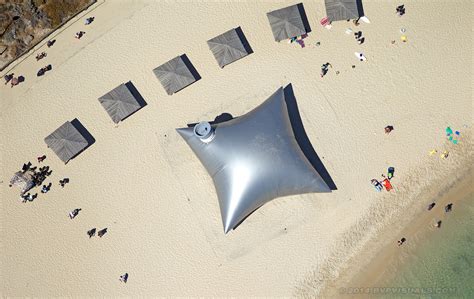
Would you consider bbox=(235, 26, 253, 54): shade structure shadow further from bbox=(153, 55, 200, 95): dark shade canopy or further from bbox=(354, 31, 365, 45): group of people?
bbox=(354, 31, 365, 45): group of people

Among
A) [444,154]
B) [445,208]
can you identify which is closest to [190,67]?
[444,154]

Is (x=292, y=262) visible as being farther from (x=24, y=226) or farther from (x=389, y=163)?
(x=24, y=226)

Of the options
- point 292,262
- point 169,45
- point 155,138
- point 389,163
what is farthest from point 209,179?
point 389,163

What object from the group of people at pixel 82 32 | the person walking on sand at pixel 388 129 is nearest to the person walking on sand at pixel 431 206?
the person walking on sand at pixel 388 129

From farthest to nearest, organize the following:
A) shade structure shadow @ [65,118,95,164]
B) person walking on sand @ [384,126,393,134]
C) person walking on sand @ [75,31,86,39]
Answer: person walking on sand @ [75,31,86,39] < shade structure shadow @ [65,118,95,164] < person walking on sand @ [384,126,393,134]

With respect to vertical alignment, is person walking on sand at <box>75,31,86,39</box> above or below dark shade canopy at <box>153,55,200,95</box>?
above

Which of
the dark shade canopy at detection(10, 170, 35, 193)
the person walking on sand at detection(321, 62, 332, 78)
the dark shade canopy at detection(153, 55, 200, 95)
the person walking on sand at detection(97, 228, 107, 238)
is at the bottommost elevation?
the person walking on sand at detection(97, 228, 107, 238)

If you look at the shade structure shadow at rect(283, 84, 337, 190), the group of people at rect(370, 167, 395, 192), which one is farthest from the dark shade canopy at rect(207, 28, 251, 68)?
the group of people at rect(370, 167, 395, 192)
